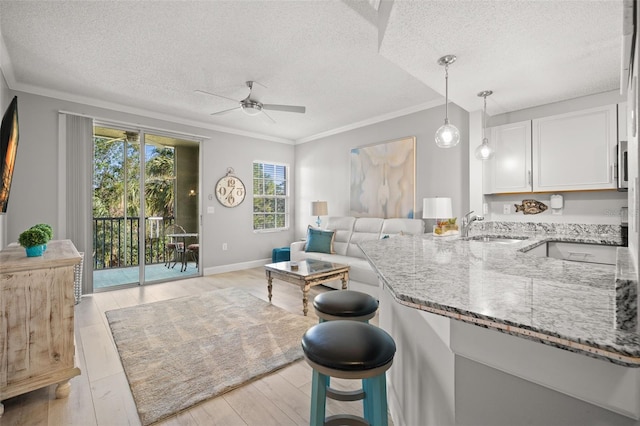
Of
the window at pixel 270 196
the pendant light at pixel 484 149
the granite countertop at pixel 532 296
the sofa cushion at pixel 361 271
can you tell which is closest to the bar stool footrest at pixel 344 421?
the granite countertop at pixel 532 296

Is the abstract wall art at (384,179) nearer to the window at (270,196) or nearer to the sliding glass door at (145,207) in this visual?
the window at (270,196)

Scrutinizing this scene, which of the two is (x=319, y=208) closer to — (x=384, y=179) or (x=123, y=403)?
(x=384, y=179)

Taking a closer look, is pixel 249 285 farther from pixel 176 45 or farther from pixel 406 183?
pixel 176 45

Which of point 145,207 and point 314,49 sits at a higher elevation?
point 314,49

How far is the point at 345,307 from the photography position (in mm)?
1564

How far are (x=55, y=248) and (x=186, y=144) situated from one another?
3.82 metres

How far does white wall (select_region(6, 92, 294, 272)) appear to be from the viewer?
12.0 ft

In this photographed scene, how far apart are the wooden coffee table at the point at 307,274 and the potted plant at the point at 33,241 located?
83.5 inches

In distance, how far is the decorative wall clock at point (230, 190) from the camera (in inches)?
214

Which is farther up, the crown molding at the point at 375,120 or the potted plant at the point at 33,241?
the crown molding at the point at 375,120

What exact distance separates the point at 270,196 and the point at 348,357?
5.46m

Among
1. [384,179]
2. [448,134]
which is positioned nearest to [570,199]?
[448,134]

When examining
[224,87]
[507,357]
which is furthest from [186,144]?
[507,357]

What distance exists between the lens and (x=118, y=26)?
8.15ft
